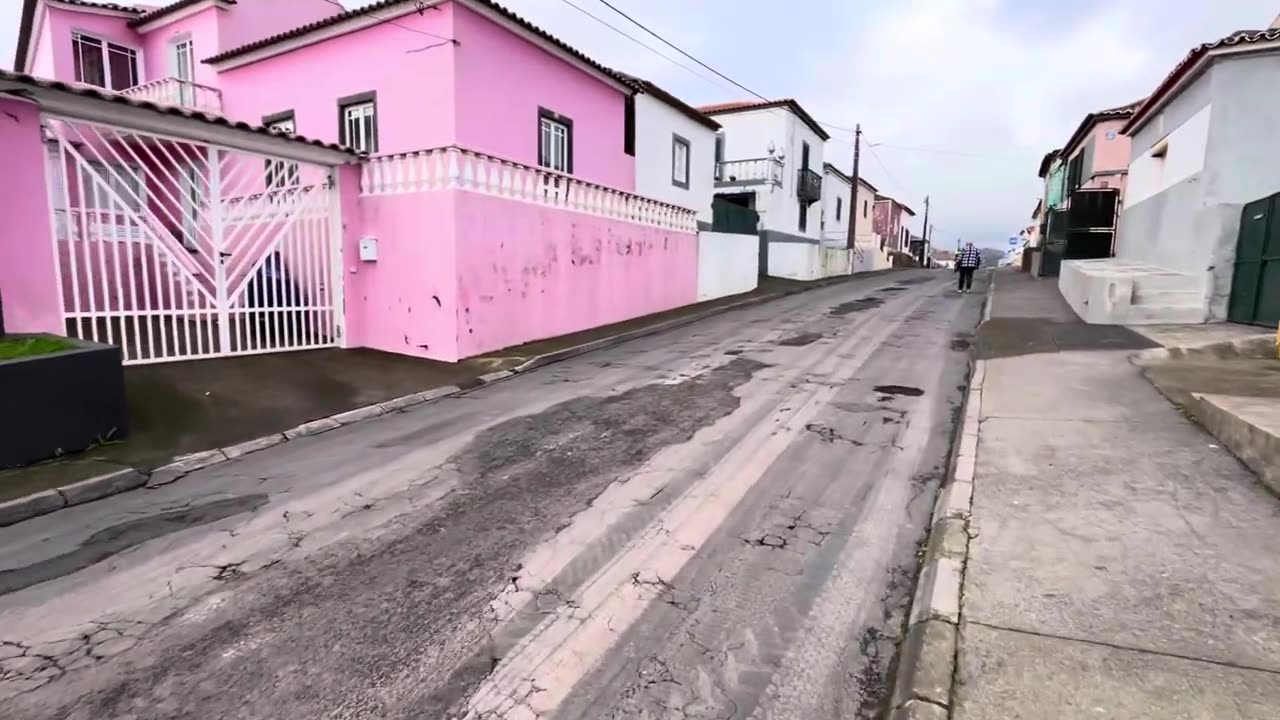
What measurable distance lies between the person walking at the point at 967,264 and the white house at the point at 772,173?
642 centimetres

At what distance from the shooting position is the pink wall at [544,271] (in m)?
9.45

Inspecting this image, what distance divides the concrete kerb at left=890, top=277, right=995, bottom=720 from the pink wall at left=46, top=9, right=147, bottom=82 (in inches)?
900

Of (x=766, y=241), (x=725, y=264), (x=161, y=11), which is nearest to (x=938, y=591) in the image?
(x=725, y=264)

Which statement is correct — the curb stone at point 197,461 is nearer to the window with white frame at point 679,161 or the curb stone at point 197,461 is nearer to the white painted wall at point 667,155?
the white painted wall at point 667,155

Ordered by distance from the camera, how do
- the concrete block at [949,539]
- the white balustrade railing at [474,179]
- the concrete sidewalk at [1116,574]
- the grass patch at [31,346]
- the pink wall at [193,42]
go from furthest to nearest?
the pink wall at [193,42] < the white balustrade railing at [474,179] < the grass patch at [31,346] < the concrete block at [949,539] < the concrete sidewalk at [1116,574]

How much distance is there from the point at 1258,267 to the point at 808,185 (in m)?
21.4

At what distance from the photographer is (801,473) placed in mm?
4957

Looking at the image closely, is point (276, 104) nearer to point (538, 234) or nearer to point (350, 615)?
point (538, 234)

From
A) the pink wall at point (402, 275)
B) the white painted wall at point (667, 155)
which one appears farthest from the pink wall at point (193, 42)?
the white painted wall at point (667, 155)

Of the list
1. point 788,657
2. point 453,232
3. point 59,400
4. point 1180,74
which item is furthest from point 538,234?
point 1180,74

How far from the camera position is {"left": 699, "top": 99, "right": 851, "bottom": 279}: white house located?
25938 mm

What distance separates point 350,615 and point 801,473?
130 inches

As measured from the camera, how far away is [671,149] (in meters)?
18.5

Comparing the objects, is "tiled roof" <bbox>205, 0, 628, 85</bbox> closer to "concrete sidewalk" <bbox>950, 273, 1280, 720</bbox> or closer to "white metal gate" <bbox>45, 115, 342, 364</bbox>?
"white metal gate" <bbox>45, 115, 342, 364</bbox>
